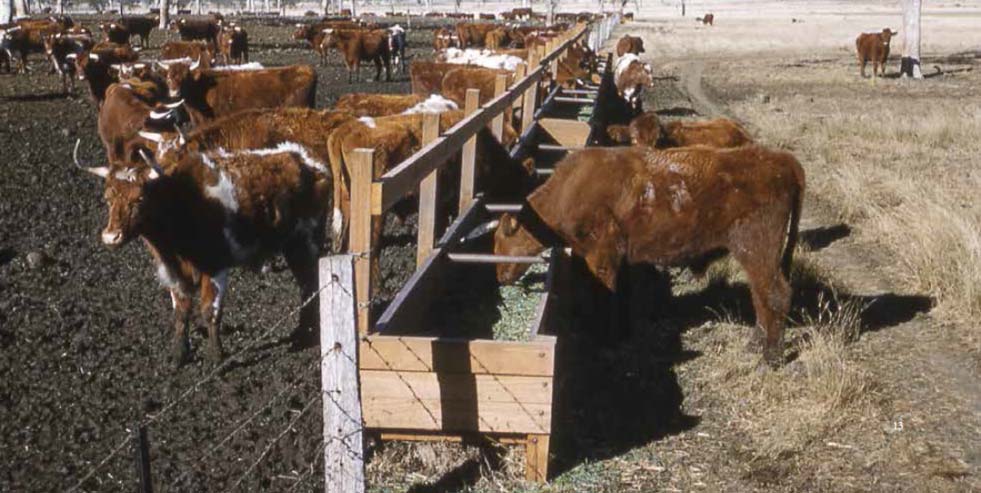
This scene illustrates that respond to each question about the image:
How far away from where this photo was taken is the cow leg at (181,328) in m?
6.54

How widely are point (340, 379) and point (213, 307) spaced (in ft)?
9.81

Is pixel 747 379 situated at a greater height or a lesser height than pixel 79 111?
lesser

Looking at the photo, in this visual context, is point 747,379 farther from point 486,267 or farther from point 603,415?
point 486,267

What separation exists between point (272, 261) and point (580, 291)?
8.86 feet

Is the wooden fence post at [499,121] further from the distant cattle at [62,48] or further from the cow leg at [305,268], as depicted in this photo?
the distant cattle at [62,48]

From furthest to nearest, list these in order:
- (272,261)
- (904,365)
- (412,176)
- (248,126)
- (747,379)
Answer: (248,126) → (272,261) → (904,365) → (747,379) → (412,176)

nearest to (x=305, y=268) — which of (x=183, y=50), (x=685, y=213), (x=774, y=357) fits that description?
(x=685, y=213)

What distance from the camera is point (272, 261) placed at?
8633 mm

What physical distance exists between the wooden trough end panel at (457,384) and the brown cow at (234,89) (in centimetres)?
1044

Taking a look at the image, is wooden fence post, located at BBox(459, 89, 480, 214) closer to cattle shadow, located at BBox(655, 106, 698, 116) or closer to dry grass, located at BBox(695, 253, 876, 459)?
dry grass, located at BBox(695, 253, 876, 459)

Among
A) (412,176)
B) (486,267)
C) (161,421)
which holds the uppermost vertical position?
(412,176)

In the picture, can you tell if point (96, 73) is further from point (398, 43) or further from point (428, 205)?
point (428, 205)

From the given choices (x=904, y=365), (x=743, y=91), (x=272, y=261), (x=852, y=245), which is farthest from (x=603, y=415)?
(x=743, y=91)

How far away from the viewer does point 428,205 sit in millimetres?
6414
